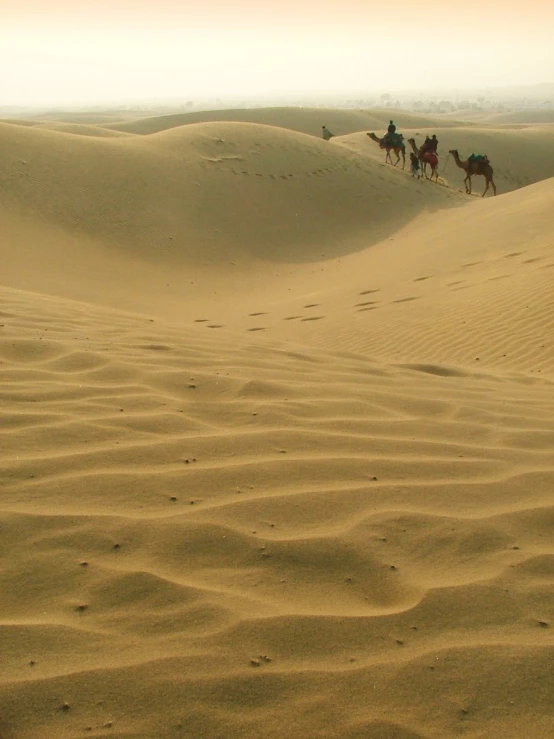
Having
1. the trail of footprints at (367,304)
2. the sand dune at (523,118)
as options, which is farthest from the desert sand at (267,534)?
the sand dune at (523,118)

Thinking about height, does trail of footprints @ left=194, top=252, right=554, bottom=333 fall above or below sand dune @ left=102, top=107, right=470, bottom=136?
below

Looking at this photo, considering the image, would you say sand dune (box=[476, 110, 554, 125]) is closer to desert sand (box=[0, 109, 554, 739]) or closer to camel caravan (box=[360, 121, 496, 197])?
camel caravan (box=[360, 121, 496, 197])

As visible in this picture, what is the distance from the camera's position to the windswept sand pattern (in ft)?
6.70

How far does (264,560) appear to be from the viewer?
2.67 m

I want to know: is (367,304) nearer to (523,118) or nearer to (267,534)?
(267,534)

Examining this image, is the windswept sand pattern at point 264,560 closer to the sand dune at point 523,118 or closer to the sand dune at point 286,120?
the sand dune at point 286,120

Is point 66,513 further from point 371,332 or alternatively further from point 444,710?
point 371,332

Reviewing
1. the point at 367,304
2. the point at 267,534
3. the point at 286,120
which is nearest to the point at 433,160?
the point at 367,304

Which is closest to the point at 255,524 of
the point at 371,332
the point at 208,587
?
the point at 208,587

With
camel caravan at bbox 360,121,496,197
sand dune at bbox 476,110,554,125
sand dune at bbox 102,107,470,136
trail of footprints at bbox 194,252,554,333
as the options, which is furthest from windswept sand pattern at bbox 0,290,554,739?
sand dune at bbox 476,110,554,125

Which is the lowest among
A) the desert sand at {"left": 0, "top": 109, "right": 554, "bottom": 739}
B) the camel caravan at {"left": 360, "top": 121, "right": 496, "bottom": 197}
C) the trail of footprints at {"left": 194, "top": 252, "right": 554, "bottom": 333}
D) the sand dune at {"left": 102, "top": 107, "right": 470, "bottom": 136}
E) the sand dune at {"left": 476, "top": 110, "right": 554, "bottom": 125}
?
the trail of footprints at {"left": 194, "top": 252, "right": 554, "bottom": 333}

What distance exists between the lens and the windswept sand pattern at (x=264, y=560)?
2.04 metres

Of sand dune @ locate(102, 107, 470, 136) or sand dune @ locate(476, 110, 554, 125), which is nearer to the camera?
sand dune @ locate(102, 107, 470, 136)

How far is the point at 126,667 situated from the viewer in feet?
6.88
